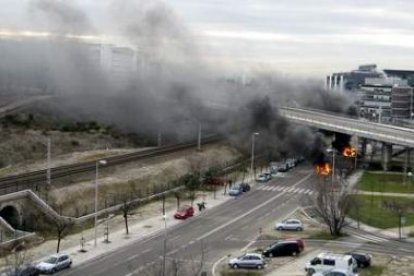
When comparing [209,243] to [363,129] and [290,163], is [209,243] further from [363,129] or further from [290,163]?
[363,129]

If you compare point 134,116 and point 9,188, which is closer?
point 9,188

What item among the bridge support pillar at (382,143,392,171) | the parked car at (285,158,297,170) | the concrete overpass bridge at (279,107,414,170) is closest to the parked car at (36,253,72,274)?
the parked car at (285,158,297,170)

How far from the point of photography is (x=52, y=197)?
177ft

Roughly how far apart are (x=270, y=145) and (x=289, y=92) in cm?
3811

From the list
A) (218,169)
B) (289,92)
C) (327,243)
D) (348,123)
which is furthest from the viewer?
(289,92)

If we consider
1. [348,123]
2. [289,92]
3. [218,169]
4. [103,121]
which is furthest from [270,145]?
[289,92]

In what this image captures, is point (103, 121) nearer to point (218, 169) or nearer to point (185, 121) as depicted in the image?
point (185, 121)

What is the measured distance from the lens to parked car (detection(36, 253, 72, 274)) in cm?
3784

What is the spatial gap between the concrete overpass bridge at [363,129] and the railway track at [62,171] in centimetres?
1721

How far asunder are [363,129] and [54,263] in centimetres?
5815

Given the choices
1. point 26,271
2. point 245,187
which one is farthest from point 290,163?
point 26,271

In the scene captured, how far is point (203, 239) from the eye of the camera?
4744cm

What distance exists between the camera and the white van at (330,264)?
37.4m

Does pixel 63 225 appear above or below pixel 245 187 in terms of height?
above
